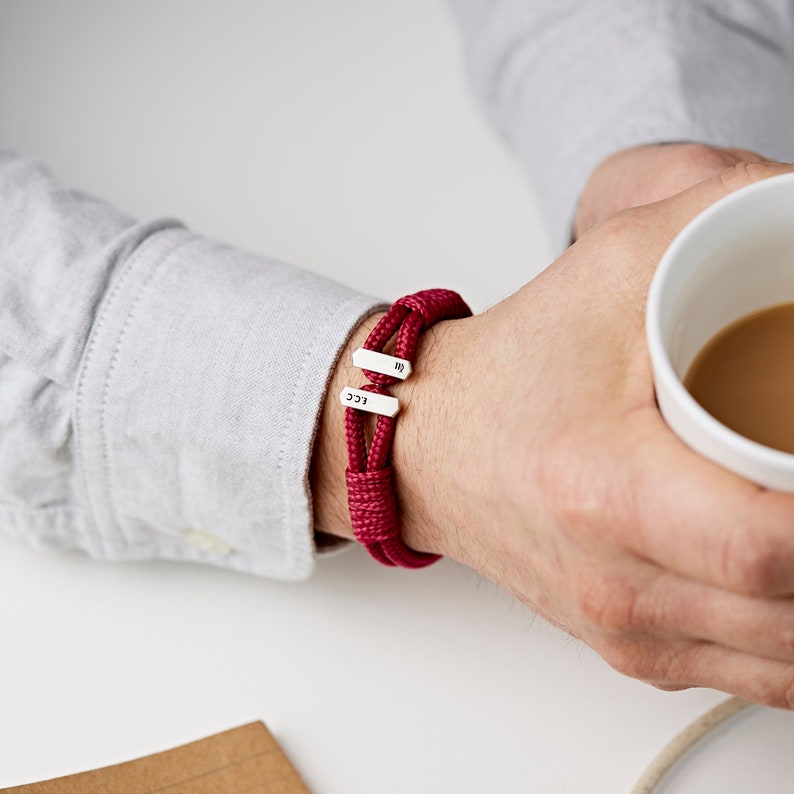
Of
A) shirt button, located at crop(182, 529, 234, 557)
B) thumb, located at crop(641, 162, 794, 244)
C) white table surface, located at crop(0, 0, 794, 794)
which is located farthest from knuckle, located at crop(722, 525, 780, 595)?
shirt button, located at crop(182, 529, 234, 557)

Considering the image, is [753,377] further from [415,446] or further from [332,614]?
[332,614]

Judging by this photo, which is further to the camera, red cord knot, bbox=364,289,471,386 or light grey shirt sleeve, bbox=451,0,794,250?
light grey shirt sleeve, bbox=451,0,794,250

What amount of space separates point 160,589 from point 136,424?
137 mm

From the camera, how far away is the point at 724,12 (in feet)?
2.63

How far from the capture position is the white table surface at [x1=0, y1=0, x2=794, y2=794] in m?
0.59

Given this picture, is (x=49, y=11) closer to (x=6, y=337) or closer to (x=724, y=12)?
(x=6, y=337)

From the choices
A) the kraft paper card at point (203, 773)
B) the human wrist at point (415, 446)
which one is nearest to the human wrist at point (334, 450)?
the human wrist at point (415, 446)

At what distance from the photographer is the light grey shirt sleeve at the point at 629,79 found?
746 millimetres

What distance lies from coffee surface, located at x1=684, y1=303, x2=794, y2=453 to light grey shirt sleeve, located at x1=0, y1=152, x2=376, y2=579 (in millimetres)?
232

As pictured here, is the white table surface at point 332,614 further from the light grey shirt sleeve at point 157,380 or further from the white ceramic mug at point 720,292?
the white ceramic mug at point 720,292

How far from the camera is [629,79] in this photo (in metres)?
0.76

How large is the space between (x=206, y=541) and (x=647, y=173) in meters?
0.40

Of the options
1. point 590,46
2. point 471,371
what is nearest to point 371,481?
point 471,371

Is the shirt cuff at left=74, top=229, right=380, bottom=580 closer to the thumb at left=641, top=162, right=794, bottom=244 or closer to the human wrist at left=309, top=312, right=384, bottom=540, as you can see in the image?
the human wrist at left=309, top=312, right=384, bottom=540
